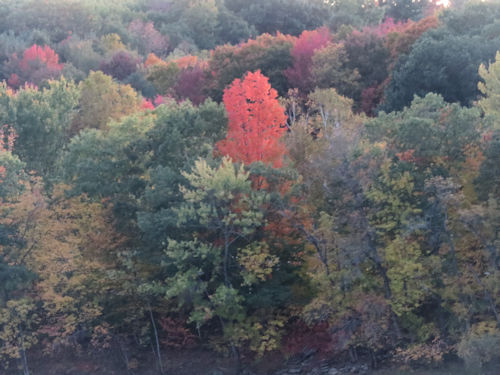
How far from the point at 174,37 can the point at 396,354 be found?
74.9m

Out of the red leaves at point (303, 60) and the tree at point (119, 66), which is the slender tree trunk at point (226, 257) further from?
the tree at point (119, 66)

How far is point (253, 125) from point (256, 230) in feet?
22.4

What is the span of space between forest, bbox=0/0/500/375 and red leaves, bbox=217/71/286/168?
118 millimetres

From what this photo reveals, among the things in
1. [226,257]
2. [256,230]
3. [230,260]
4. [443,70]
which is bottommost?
[230,260]

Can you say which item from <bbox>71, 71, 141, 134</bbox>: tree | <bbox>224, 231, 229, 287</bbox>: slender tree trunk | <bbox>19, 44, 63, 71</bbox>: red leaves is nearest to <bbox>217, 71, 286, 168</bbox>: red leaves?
<bbox>224, 231, 229, 287</bbox>: slender tree trunk

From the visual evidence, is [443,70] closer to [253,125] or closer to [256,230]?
[253,125]

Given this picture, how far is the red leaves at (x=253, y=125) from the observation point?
35156 mm

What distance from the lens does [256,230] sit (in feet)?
106

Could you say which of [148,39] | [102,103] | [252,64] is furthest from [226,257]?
[148,39]

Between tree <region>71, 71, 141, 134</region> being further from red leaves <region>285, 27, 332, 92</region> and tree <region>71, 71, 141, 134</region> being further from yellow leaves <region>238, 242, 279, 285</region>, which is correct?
yellow leaves <region>238, 242, 279, 285</region>

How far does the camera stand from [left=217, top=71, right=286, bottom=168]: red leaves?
35.2 m

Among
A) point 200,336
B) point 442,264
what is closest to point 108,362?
point 200,336

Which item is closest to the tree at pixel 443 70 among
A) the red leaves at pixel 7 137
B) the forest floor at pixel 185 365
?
the forest floor at pixel 185 365

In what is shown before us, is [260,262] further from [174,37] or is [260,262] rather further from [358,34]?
[174,37]
